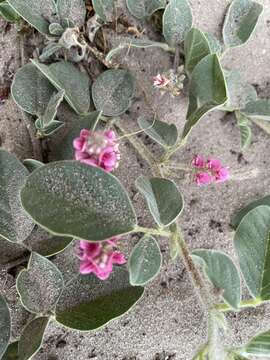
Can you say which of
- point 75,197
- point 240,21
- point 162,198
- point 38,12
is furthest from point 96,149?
point 240,21

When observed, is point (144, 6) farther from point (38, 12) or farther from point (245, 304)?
point (245, 304)

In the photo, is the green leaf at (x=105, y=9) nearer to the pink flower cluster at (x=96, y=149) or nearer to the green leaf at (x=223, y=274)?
the pink flower cluster at (x=96, y=149)

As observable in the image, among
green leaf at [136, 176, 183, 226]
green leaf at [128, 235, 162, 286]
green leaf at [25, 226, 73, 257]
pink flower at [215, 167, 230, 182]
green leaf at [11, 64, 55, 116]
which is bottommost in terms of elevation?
green leaf at [25, 226, 73, 257]

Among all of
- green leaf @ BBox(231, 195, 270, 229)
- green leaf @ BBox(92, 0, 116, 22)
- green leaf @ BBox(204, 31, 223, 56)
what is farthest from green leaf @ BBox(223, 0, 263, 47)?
green leaf @ BBox(231, 195, 270, 229)

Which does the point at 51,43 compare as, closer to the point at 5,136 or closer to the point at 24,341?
the point at 5,136

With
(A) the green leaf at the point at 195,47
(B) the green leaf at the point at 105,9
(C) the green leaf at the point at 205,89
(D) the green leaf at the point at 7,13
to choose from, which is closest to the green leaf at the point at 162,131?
(C) the green leaf at the point at 205,89

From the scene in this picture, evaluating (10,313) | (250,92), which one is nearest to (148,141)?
(250,92)

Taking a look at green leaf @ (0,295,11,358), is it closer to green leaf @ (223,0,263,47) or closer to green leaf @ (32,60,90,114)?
green leaf @ (32,60,90,114)
